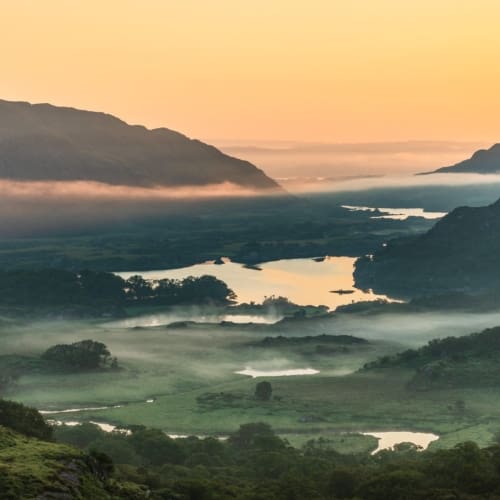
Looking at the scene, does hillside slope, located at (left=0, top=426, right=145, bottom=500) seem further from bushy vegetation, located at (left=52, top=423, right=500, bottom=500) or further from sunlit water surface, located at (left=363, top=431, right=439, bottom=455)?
sunlit water surface, located at (left=363, top=431, right=439, bottom=455)

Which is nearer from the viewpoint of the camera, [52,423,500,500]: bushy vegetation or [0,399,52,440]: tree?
[52,423,500,500]: bushy vegetation

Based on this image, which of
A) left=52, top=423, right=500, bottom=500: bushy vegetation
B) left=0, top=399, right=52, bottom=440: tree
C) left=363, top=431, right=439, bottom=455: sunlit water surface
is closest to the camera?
left=52, top=423, right=500, bottom=500: bushy vegetation

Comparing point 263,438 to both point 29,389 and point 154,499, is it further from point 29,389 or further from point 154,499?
point 29,389

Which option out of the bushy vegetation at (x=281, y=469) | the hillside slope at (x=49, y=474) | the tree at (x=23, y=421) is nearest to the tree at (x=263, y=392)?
the bushy vegetation at (x=281, y=469)

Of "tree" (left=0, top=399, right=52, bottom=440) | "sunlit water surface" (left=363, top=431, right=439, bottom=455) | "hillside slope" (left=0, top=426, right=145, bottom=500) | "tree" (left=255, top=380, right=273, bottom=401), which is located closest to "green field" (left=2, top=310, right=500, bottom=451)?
"tree" (left=255, top=380, right=273, bottom=401)

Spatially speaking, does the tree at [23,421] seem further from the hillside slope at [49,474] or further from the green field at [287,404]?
the green field at [287,404]

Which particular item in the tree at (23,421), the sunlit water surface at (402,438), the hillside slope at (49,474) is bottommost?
the sunlit water surface at (402,438)

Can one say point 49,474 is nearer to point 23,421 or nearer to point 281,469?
point 23,421

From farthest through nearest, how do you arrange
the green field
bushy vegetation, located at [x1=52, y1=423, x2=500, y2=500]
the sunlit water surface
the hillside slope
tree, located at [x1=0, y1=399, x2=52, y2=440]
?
the green field → the sunlit water surface → tree, located at [x1=0, y1=399, x2=52, y2=440] → bushy vegetation, located at [x1=52, y1=423, x2=500, y2=500] → the hillside slope

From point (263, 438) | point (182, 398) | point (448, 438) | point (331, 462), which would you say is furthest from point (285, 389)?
point (331, 462)

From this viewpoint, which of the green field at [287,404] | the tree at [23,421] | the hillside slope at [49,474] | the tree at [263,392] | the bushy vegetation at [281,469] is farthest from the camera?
the tree at [263,392]
